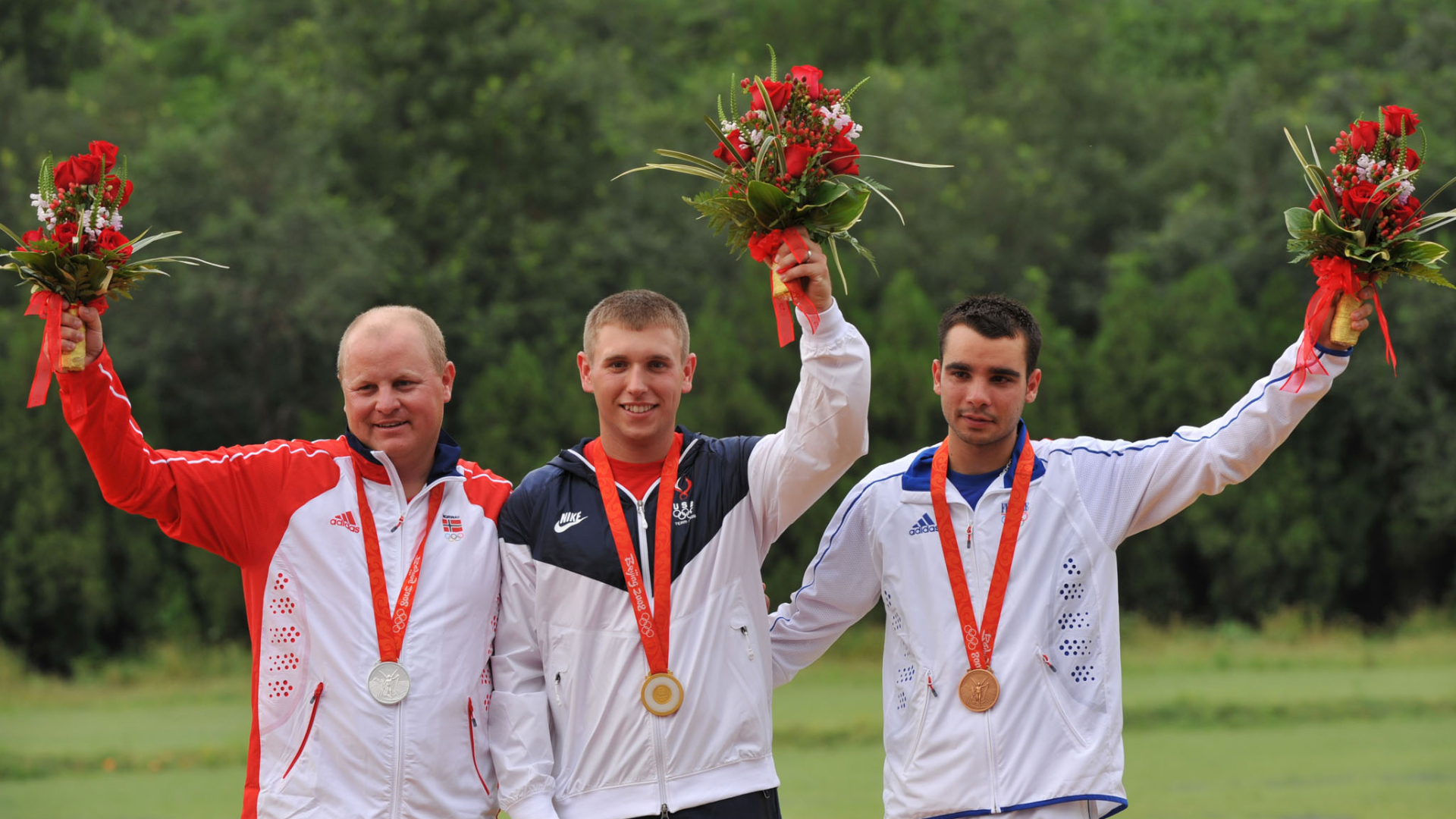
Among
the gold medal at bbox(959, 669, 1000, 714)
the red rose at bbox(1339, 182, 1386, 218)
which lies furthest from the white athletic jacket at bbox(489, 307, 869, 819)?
the red rose at bbox(1339, 182, 1386, 218)

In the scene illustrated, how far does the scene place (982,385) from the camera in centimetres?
462

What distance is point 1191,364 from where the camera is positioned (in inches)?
906

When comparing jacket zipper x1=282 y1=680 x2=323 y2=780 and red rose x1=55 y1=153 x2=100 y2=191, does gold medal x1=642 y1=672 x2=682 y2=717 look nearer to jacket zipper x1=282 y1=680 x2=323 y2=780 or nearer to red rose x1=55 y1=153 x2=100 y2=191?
jacket zipper x1=282 y1=680 x2=323 y2=780

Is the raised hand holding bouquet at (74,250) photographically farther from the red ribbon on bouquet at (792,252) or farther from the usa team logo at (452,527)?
the red ribbon on bouquet at (792,252)

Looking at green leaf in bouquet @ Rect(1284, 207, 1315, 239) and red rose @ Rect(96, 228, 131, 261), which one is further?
green leaf in bouquet @ Rect(1284, 207, 1315, 239)

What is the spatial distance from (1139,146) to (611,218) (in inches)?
442

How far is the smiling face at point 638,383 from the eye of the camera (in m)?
4.34

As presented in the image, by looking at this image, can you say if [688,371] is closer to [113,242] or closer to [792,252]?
[792,252]

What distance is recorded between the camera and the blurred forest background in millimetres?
21125

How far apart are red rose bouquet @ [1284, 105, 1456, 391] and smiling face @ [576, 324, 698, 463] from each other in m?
2.01

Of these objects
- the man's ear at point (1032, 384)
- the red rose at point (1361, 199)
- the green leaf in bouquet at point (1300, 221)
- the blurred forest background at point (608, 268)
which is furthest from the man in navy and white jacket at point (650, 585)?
the blurred forest background at point (608, 268)

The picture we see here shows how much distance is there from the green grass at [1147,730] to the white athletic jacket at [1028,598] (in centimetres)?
742

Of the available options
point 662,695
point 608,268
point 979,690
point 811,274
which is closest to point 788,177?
point 811,274

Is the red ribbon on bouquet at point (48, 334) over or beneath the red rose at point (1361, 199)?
beneath
